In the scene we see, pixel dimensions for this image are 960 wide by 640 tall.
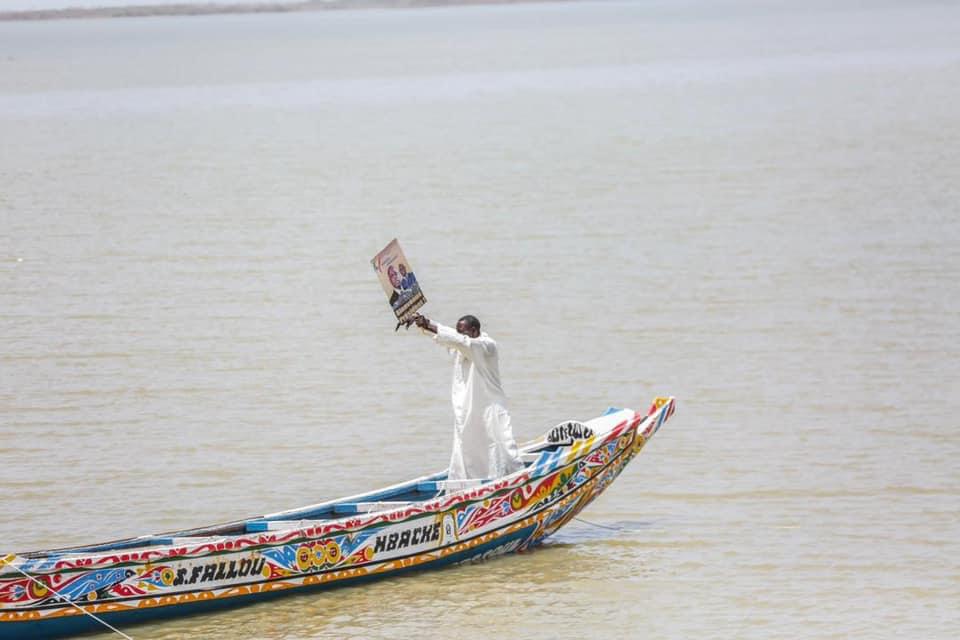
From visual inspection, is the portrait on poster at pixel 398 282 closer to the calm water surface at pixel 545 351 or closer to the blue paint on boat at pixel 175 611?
the blue paint on boat at pixel 175 611

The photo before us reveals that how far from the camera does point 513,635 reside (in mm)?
12102

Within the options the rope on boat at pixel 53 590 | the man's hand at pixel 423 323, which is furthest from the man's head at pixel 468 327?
the rope on boat at pixel 53 590

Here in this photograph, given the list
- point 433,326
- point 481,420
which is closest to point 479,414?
point 481,420

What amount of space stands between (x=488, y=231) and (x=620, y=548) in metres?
16.5

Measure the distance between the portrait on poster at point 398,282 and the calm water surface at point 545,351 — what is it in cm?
204

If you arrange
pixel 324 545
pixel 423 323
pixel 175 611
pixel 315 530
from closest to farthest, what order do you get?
1. pixel 175 611
2. pixel 315 530
3. pixel 324 545
4. pixel 423 323

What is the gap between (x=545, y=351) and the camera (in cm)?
2066

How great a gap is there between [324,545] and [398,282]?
6.62 feet

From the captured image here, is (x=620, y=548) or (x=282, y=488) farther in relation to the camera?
(x=282, y=488)

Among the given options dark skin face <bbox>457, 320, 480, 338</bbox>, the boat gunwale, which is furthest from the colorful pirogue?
dark skin face <bbox>457, 320, 480, 338</bbox>

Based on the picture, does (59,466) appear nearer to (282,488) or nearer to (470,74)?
(282,488)

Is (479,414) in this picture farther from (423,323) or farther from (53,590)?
(53,590)

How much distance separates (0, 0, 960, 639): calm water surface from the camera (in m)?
13.1

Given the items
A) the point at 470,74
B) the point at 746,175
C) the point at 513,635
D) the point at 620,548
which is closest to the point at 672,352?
the point at 620,548
